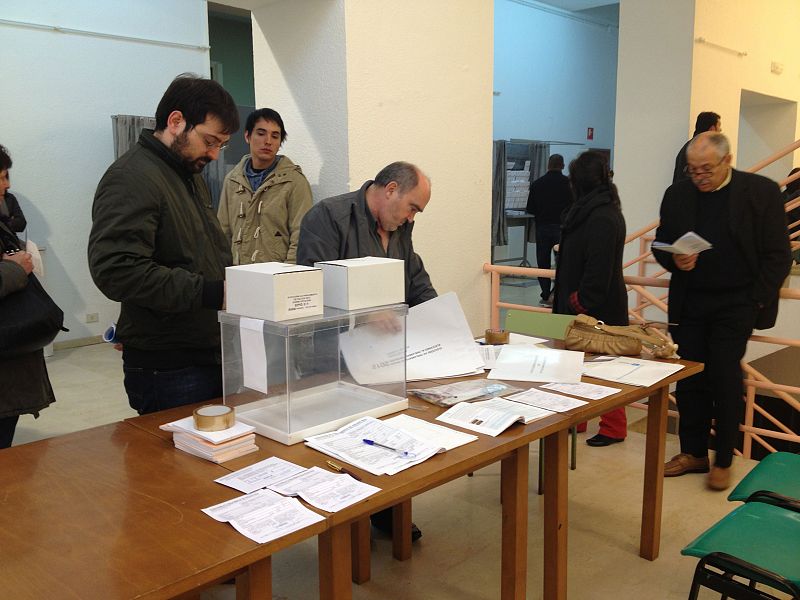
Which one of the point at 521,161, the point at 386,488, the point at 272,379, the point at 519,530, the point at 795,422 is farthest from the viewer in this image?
the point at 521,161

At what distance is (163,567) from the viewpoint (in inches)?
43.6

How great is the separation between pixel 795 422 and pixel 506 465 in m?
5.48

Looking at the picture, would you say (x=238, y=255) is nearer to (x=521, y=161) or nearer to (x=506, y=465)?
(x=506, y=465)

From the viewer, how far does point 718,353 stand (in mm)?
3039

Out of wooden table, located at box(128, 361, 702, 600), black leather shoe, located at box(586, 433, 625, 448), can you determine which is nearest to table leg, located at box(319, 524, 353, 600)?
wooden table, located at box(128, 361, 702, 600)

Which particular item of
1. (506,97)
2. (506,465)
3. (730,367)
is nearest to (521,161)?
(506,97)

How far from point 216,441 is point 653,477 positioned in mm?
1646

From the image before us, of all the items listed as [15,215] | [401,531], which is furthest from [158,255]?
[15,215]

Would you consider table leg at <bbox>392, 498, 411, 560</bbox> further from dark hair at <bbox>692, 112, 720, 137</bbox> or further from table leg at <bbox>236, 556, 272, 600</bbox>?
dark hair at <bbox>692, 112, 720, 137</bbox>

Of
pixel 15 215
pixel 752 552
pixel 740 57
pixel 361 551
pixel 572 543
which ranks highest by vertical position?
pixel 740 57

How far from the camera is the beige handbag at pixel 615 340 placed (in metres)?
2.49

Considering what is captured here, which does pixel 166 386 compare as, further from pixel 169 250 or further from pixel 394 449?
pixel 394 449

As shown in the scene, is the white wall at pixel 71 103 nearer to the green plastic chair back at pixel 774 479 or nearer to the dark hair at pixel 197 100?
the dark hair at pixel 197 100

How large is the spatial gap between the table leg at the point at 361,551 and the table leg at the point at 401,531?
0.47ft
